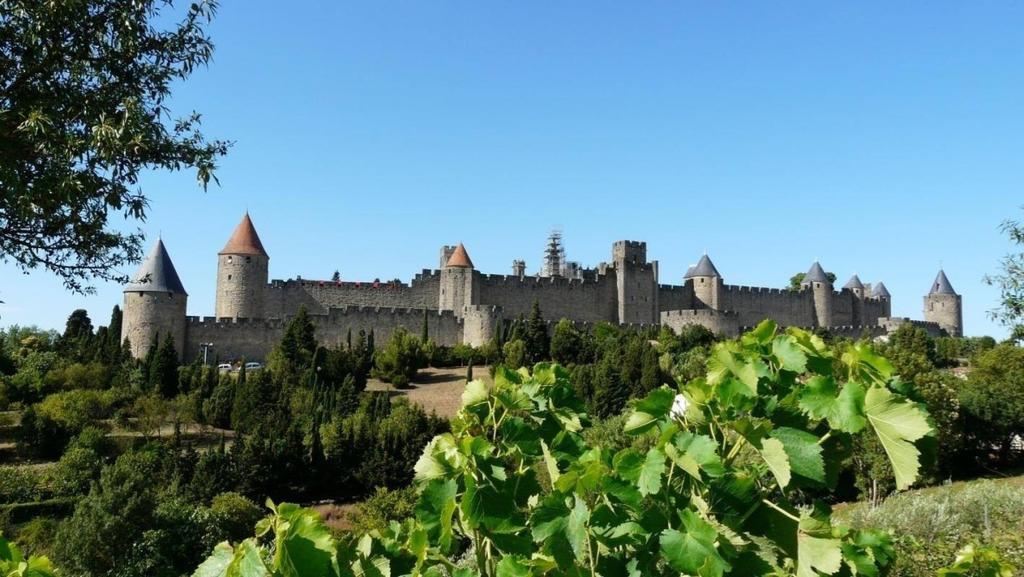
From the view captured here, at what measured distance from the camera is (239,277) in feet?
115

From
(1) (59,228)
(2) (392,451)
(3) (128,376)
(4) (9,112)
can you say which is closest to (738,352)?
(4) (9,112)

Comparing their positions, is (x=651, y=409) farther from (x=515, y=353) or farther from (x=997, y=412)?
(x=515, y=353)

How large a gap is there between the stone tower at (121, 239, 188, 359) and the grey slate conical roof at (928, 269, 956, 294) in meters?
45.1

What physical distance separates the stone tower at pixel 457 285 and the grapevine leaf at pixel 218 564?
3605 centimetres

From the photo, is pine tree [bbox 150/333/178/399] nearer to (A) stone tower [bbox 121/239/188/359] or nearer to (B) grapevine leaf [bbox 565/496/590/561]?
(A) stone tower [bbox 121/239/188/359]

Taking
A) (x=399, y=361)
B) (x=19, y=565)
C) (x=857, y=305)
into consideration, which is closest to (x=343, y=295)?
(x=399, y=361)

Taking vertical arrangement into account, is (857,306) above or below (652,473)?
above

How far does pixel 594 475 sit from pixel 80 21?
7861mm

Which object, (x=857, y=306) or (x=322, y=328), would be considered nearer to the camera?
(x=322, y=328)

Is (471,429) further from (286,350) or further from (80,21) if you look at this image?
(286,350)

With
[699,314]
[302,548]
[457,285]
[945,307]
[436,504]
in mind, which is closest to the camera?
[302,548]

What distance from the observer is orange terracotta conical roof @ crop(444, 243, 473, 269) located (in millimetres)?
39281

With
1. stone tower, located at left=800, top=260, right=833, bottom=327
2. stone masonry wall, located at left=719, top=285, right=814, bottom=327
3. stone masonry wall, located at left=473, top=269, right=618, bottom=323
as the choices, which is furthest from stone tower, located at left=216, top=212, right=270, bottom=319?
stone tower, located at left=800, top=260, right=833, bottom=327

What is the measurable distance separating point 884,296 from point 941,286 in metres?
3.40
